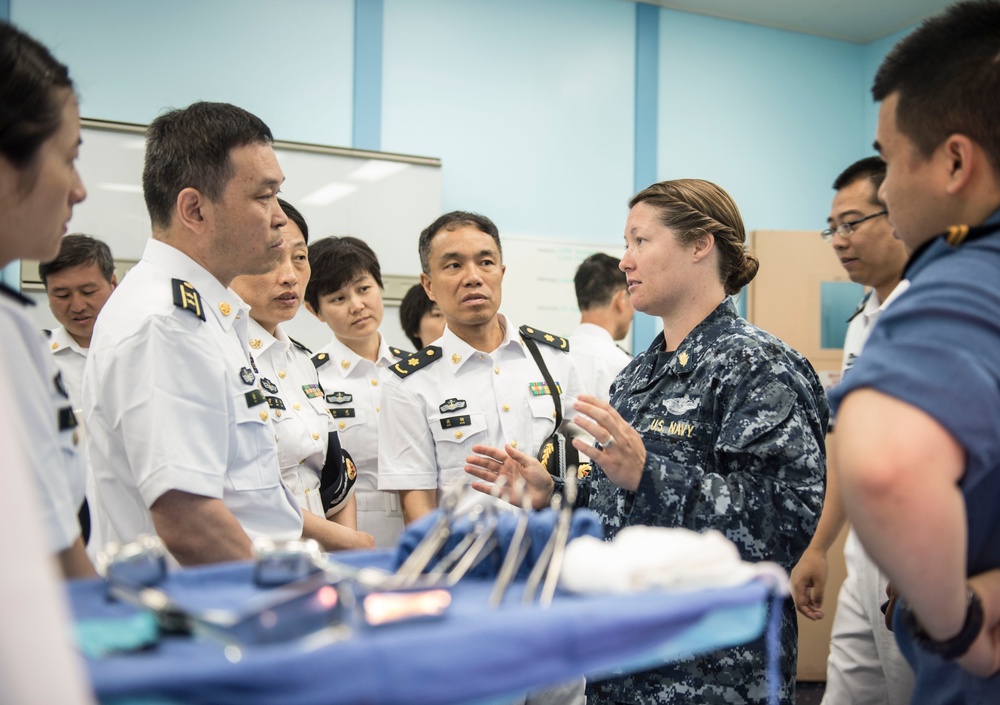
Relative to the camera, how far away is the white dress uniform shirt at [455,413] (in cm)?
265

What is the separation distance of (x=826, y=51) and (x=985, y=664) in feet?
20.3

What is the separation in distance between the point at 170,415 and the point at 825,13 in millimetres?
5756

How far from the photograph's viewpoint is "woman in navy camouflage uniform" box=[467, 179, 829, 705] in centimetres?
165

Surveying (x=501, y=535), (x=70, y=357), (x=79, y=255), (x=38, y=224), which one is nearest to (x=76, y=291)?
(x=79, y=255)

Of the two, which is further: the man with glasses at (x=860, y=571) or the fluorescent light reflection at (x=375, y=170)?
the fluorescent light reflection at (x=375, y=170)

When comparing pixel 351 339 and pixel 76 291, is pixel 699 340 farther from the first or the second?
pixel 76 291

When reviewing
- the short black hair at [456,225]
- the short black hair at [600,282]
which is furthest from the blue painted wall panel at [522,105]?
the short black hair at [456,225]

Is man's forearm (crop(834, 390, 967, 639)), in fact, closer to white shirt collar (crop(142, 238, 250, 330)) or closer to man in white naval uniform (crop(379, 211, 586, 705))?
white shirt collar (crop(142, 238, 250, 330))

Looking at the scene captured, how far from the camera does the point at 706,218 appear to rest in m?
1.98

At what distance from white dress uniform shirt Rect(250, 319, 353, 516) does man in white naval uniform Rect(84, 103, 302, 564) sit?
15.0 inches

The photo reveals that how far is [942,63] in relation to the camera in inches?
44.6

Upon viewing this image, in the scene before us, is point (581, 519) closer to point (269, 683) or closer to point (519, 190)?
point (269, 683)

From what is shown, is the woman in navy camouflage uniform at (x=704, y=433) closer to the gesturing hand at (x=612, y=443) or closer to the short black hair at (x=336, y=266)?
the gesturing hand at (x=612, y=443)

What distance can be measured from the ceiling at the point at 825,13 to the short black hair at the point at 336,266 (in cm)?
351
